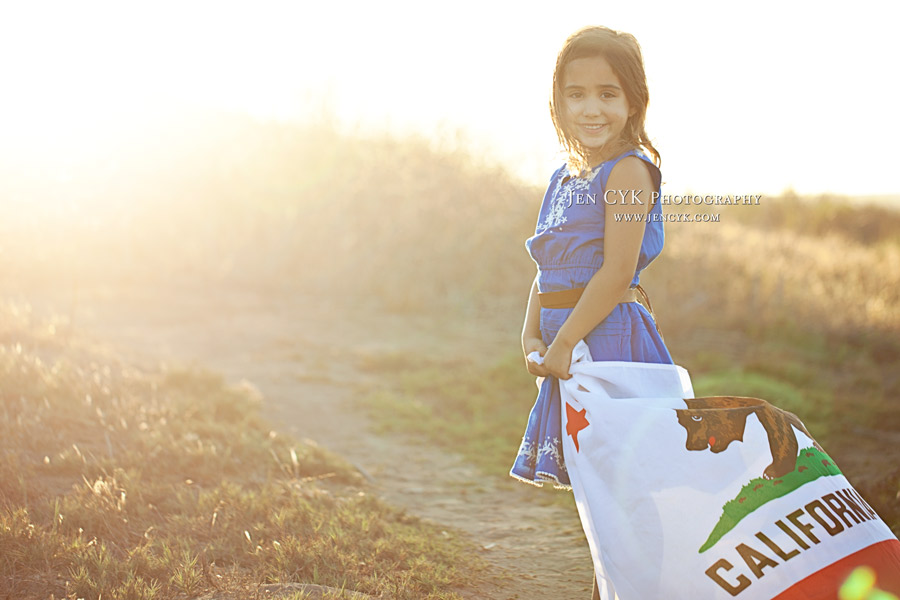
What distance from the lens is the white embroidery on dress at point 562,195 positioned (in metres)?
2.24

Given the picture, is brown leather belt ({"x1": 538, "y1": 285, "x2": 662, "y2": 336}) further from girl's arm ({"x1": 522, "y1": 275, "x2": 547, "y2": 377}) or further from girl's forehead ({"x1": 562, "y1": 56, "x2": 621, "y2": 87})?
girl's forehead ({"x1": 562, "y1": 56, "x2": 621, "y2": 87})

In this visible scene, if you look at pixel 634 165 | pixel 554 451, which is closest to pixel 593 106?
pixel 634 165

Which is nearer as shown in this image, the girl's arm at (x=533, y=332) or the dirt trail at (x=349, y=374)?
the girl's arm at (x=533, y=332)

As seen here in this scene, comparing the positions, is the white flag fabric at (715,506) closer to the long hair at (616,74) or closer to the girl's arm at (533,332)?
the girl's arm at (533,332)

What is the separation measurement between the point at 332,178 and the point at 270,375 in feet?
21.3

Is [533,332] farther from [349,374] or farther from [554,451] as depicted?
[349,374]

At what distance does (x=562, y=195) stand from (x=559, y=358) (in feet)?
1.70

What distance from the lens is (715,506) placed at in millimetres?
1870

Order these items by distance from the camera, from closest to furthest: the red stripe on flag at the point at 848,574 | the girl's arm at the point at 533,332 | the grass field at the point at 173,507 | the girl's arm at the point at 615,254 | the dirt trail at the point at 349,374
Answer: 1. the red stripe on flag at the point at 848,574
2. the girl's arm at the point at 615,254
3. the girl's arm at the point at 533,332
4. the grass field at the point at 173,507
5. the dirt trail at the point at 349,374

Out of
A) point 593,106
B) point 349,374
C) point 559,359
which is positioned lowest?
point 349,374

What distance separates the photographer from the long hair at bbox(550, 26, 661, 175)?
2143 mm

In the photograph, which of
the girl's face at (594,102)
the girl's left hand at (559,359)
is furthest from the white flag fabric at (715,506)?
the girl's face at (594,102)

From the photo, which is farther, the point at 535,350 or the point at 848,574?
the point at 535,350

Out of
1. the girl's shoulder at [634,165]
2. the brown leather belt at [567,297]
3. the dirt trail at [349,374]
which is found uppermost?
the girl's shoulder at [634,165]
